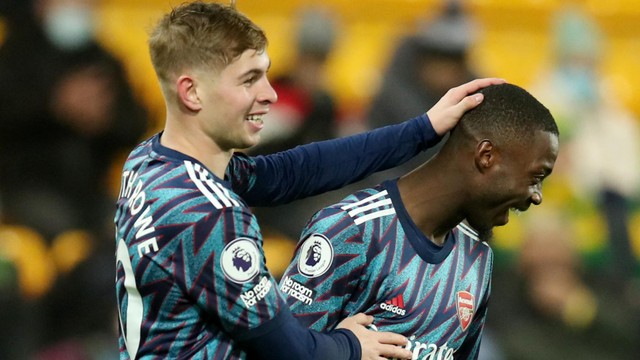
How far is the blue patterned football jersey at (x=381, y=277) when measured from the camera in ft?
9.93

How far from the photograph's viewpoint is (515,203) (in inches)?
125

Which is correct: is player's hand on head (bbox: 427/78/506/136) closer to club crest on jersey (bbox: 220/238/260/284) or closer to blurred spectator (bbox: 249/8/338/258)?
club crest on jersey (bbox: 220/238/260/284)

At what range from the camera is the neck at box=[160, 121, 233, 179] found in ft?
9.21

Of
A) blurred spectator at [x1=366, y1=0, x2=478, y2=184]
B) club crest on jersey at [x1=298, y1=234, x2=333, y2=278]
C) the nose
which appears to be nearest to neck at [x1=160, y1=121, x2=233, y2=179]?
the nose

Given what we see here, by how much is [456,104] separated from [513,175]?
0.27 m

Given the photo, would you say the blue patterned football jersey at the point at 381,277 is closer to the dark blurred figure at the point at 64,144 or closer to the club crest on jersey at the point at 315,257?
the club crest on jersey at the point at 315,257

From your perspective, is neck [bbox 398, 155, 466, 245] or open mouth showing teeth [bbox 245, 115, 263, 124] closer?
open mouth showing teeth [bbox 245, 115, 263, 124]

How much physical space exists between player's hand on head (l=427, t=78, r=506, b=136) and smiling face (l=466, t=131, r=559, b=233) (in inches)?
5.9

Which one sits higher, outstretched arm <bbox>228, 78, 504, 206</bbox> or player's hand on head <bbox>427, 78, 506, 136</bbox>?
player's hand on head <bbox>427, 78, 506, 136</bbox>

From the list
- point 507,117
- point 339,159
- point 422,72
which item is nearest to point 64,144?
point 422,72

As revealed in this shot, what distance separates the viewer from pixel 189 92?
9.20 feet

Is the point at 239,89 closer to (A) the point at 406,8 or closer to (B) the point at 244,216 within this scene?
(B) the point at 244,216

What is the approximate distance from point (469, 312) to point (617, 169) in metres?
4.56

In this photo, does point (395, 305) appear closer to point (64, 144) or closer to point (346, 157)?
point (346, 157)
